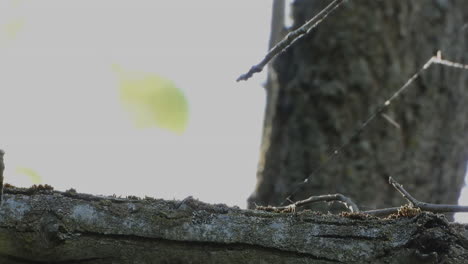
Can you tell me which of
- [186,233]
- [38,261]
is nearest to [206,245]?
[186,233]

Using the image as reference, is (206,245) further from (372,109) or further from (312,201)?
(372,109)

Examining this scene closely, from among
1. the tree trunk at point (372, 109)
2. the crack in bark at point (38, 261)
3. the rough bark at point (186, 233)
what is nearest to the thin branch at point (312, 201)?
the rough bark at point (186, 233)

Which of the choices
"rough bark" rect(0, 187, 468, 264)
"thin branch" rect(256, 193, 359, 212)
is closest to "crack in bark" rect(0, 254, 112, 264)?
"rough bark" rect(0, 187, 468, 264)

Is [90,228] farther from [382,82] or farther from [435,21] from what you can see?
[435,21]

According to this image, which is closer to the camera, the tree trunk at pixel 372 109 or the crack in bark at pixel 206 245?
the crack in bark at pixel 206 245

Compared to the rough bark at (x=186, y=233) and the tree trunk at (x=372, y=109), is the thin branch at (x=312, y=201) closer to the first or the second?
the rough bark at (x=186, y=233)

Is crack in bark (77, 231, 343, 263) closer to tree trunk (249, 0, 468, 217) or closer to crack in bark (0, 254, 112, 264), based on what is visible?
crack in bark (0, 254, 112, 264)
